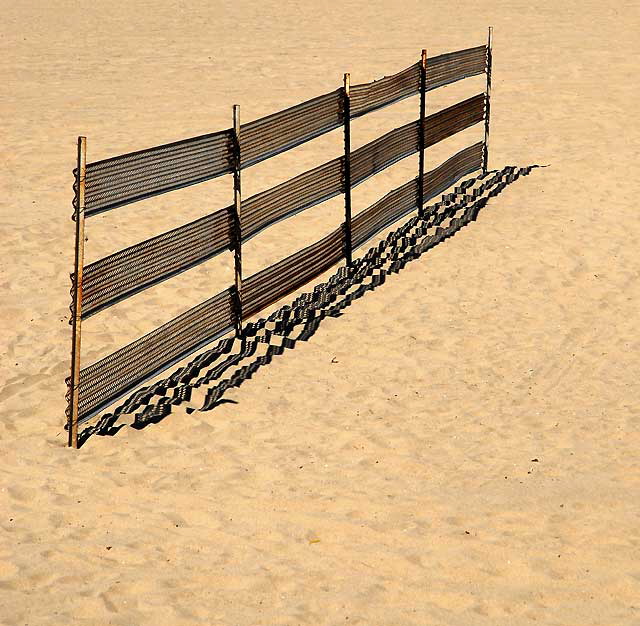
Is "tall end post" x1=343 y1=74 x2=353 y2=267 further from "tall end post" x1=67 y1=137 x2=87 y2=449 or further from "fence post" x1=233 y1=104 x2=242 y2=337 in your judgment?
"tall end post" x1=67 y1=137 x2=87 y2=449

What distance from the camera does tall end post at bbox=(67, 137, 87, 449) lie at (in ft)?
20.6

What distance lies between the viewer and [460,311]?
9.06m

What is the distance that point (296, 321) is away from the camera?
8805 mm

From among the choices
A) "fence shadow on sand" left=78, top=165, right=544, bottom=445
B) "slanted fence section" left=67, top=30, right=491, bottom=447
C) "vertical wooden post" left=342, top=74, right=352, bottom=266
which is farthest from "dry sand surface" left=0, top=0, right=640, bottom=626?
"vertical wooden post" left=342, top=74, right=352, bottom=266

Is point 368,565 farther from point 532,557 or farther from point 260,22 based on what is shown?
point 260,22

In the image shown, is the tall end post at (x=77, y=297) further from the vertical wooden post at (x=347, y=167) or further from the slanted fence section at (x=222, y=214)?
the vertical wooden post at (x=347, y=167)

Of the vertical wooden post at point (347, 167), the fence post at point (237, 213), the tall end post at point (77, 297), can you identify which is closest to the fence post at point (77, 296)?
the tall end post at point (77, 297)

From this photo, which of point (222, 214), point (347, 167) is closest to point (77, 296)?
point (222, 214)

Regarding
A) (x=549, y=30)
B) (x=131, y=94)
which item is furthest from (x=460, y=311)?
(x=549, y=30)

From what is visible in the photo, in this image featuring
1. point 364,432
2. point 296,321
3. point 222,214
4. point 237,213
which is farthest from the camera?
point 296,321

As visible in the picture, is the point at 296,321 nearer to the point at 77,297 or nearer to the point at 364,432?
the point at 364,432

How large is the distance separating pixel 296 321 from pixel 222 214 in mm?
1206

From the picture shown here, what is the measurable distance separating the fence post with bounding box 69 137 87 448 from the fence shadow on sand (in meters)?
0.21

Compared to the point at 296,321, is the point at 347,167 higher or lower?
higher
